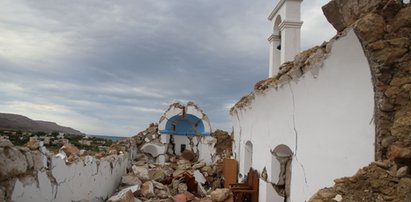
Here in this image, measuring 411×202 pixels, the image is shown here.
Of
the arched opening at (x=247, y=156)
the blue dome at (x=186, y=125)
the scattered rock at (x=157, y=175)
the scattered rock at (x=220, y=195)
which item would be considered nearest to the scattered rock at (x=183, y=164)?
the scattered rock at (x=157, y=175)

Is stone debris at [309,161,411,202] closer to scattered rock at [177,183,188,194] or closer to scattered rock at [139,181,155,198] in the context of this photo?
scattered rock at [139,181,155,198]

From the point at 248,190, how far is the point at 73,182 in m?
3.73

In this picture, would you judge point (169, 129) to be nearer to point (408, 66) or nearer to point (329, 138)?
point (329, 138)

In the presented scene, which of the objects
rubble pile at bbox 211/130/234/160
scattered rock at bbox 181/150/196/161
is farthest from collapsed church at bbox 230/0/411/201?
scattered rock at bbox 181/150/196/161

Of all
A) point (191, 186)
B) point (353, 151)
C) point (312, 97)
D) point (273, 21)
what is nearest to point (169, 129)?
point (191, 186)

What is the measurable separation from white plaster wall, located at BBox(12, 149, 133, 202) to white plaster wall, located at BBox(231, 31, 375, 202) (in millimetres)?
3433

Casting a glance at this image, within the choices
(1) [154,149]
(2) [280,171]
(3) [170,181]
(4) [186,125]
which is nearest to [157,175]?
(3) [170,181]

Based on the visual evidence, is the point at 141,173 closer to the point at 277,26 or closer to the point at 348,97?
the point at 277,26

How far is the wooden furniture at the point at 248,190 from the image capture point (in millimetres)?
7887

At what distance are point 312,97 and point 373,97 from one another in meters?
1.25

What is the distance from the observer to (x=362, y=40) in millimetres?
3613

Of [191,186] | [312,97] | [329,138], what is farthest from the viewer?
[191,186]

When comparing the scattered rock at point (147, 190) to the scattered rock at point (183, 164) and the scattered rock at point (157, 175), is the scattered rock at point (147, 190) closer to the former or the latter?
the scattered rock at point (157, 175)

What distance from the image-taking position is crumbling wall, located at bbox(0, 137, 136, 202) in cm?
384
